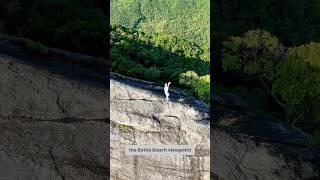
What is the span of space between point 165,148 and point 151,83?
2.46 ft

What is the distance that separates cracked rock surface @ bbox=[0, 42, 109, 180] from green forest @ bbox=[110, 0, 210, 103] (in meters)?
0.54

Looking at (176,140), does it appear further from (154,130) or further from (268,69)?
(268,69)

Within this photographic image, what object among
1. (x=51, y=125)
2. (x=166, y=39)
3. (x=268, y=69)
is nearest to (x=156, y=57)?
(x=166, y=39)

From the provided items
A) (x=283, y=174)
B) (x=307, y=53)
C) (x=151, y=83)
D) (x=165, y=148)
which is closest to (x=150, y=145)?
(x=165, y=148)

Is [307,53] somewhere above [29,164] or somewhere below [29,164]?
above

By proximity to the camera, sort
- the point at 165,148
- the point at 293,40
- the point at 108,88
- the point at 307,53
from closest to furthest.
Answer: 1. the point at 165,148
2. the point at 108,88
3. the point at 307,53
4. the point at 293,40

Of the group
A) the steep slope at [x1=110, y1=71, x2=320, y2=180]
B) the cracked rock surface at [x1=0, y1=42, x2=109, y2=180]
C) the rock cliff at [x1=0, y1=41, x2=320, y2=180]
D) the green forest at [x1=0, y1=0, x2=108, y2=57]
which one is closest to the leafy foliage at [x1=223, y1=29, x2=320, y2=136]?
the rock cliff at [x1=0, y1=41, x2=320, y2=180]

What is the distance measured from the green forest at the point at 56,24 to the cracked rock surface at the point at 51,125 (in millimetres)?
1075

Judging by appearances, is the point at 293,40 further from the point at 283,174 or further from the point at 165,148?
the point at 165,148

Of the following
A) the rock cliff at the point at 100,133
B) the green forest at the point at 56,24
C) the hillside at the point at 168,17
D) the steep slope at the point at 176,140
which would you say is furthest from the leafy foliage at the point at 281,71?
the green forest at the point at 56,24

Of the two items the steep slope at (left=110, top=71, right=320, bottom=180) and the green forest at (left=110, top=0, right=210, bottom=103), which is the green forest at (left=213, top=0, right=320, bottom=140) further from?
the green forest at (left=110, top=0, right=210, bottom=103)

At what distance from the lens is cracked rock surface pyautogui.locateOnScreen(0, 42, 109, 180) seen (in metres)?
6.53

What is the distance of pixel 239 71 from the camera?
7.98m

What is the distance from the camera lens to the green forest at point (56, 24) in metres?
7.56
